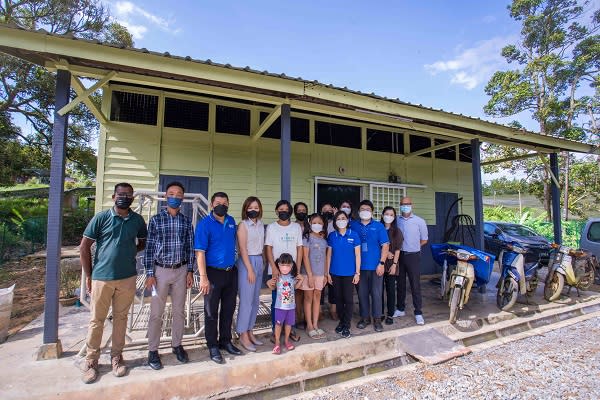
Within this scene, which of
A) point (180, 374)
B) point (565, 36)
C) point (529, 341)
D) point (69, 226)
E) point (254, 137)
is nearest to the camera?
point (180, 374)

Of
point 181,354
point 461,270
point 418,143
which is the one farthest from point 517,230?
point 181,354

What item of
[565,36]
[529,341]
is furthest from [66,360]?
[565,36]

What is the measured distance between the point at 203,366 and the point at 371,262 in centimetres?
213

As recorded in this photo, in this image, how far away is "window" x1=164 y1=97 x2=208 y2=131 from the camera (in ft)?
16.9

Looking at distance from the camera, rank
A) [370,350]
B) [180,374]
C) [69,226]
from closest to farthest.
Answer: [180,374], [370,350], [69,226]

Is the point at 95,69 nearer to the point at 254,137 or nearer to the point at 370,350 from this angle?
the point at 254,137

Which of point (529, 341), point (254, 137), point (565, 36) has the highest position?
point (565, 36)

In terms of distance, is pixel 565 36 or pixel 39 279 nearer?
pixel 39 279

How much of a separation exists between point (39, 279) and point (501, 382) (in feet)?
29.3

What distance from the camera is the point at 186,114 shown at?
5258 millimetres

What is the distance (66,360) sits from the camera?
9.60ft

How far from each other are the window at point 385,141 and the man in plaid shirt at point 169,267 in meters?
4.89

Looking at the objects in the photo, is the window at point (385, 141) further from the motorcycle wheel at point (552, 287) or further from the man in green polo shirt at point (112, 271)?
the man in green polo shirt at point (112, 271)

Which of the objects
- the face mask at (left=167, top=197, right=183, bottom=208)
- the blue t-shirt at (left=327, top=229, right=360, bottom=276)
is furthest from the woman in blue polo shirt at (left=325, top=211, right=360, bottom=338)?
the face mask at (left=167, top=197, right=183, bottom=208)
